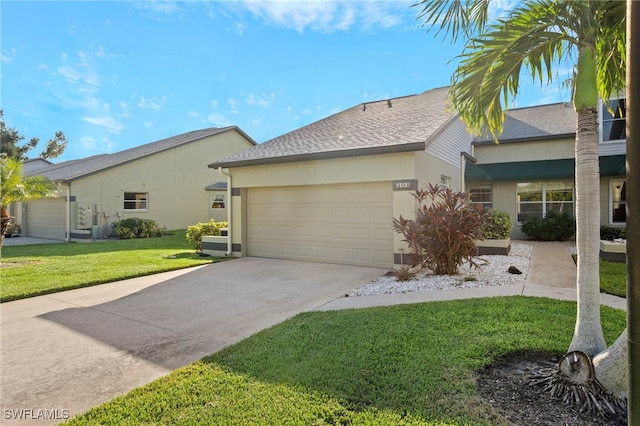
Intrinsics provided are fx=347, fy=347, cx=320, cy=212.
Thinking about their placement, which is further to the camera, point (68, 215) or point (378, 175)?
point (68, 215)

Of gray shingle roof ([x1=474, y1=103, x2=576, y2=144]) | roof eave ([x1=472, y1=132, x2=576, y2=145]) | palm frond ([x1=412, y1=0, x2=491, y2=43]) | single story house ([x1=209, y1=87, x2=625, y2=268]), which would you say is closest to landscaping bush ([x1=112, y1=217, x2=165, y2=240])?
single story house ([x1=209, y1=87, x2=625, y2=268])

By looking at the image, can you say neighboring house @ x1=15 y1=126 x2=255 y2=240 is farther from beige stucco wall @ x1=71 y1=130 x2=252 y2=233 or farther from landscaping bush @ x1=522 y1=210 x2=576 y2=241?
landscaping bush @ x1=522 y1=210 x2=576 y2=241

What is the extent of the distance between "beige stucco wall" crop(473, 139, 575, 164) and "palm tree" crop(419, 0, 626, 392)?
12704 mm

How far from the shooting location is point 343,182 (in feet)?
33.7

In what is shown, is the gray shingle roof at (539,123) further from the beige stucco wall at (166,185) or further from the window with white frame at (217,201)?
the beige stucco wall at (166,185)

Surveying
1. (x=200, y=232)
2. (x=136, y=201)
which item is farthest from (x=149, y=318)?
(x=136, y=201)

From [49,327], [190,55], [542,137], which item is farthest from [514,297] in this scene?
Result: [190,55]

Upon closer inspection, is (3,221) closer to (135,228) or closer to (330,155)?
(135,228)

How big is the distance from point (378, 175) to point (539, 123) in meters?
12.0

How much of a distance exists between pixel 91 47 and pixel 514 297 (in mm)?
17652

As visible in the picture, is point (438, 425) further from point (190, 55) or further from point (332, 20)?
point (190, 55)

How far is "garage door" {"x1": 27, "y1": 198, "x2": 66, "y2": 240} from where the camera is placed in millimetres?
19513

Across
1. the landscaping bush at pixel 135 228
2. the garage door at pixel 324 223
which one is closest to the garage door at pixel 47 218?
the landscaping bush at pixel 135 228

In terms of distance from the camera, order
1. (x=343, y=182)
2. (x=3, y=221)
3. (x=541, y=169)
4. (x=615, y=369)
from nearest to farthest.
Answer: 1. (x=615, y=369)
2. (x=343, y=182)
3. (x=3, y=221)
4. (x=541, y=169)
